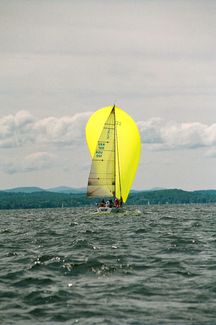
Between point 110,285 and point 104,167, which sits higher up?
point 104,167

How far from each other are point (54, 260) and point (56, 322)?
1039cm

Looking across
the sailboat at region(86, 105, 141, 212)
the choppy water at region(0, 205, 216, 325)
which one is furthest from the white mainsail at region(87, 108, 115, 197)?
the choppy water at region(0, 205, 216, 325)

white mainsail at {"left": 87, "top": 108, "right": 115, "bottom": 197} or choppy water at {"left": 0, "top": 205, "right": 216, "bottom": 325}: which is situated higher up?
white mainsail at {"left": 87, "top": 108, "right": 115, "bottom": 197}

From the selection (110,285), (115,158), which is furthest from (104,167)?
(110,285)

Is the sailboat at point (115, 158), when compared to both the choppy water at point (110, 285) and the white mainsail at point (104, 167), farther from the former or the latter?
the choppy water at point (110, 285)

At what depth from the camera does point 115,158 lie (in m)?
65.2

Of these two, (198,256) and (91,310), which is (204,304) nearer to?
(91,310)

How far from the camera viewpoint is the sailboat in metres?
64.9

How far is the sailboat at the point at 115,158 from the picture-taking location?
64938 millimetres

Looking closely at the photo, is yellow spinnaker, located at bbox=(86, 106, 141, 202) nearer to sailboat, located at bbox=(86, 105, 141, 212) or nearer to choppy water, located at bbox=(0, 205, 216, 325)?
sailboat, located at bbox=(86, 105, 141, 212)

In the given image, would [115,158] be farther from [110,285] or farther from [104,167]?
[110,285]

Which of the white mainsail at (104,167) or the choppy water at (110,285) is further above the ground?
the white mainsail at (104,167)

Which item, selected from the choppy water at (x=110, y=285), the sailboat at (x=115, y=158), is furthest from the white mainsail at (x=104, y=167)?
the choppy water at (x=110, y=285)

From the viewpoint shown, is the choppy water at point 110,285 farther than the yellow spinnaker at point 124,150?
No
